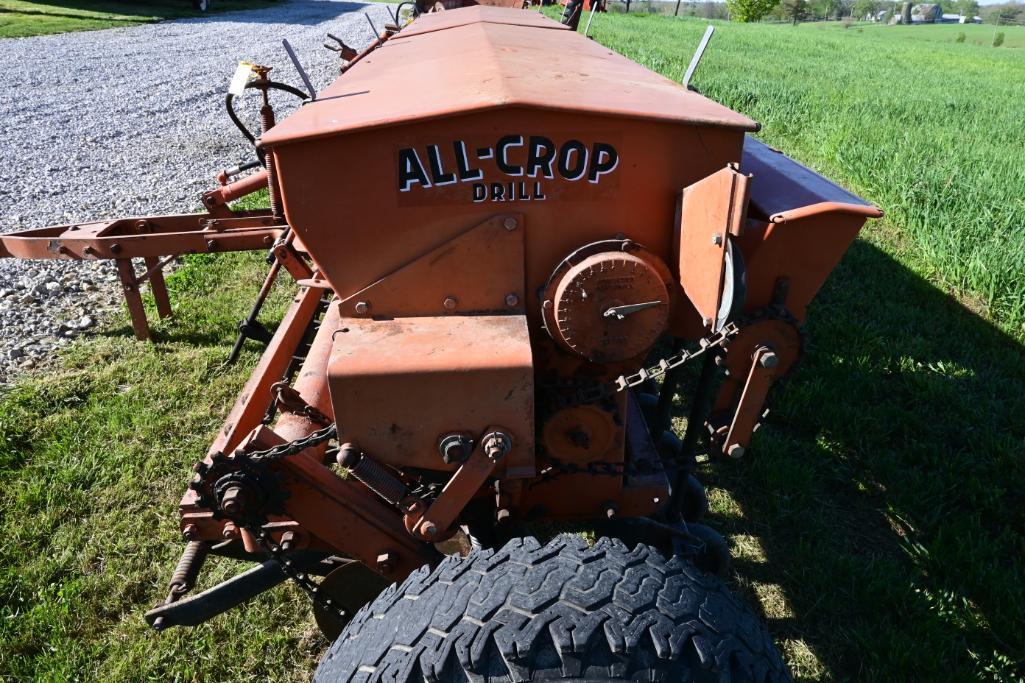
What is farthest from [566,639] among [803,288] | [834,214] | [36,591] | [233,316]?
[233,316]

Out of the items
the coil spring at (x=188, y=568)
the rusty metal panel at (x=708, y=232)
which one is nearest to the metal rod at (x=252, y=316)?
the coil spring at (x=188, y=568)

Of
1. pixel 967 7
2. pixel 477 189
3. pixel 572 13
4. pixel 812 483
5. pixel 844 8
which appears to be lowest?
pixel 967 7

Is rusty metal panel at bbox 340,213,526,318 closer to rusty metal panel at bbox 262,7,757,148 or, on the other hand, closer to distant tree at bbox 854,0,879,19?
rusty metal panel at bbox 262,7,757,148

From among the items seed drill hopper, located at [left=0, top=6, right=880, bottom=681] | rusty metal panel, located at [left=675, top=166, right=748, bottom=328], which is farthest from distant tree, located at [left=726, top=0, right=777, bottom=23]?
rusty metal panel, located at [left=675, top=166, right=748, bottom=328]

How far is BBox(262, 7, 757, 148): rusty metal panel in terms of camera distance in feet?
5.96

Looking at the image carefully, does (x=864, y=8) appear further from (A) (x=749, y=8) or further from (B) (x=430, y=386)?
(B) (x=430, y=386)

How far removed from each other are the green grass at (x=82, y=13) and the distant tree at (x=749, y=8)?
47.9 metres

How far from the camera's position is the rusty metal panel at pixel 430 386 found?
1854 millimetres

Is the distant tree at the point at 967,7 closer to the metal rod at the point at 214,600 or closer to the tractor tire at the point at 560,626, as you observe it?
the tractor tire at the point at 560,626

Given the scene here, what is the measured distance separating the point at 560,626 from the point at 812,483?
2489mm

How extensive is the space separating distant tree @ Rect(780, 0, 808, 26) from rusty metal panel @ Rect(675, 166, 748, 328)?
9187 cm

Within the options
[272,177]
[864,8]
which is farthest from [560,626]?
[864,8]

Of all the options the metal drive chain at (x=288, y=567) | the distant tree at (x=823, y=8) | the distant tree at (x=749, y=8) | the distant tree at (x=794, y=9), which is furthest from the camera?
the distant tree at (x=823, y=8)

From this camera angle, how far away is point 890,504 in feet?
11.3
